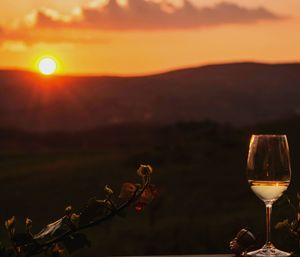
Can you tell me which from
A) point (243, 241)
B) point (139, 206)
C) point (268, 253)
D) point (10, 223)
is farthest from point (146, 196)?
point (268, 253)

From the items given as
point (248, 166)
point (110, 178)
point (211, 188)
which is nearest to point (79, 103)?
point (110, 178)

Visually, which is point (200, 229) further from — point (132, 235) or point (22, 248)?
point (22, 248)

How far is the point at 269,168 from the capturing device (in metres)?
2.18

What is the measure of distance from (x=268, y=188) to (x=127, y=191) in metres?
0.76

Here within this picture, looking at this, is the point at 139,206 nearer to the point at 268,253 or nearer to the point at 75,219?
the point at 75,219

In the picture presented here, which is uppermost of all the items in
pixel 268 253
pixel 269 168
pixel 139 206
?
pixel 269 168

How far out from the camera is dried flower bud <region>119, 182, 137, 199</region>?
150 centimetres

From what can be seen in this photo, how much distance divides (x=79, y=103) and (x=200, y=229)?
14.6 m

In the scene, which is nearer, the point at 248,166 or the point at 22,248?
the point at 22,248

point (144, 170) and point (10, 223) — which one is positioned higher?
point (144, 170)

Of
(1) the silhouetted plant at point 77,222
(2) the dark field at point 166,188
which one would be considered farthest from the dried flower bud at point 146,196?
(2) the dark field at point 166,188

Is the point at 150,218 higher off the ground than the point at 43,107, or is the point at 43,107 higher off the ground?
the point at 43,107

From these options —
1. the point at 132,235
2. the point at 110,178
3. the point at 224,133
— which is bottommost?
the point at 132,235

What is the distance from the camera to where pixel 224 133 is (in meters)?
25.4
